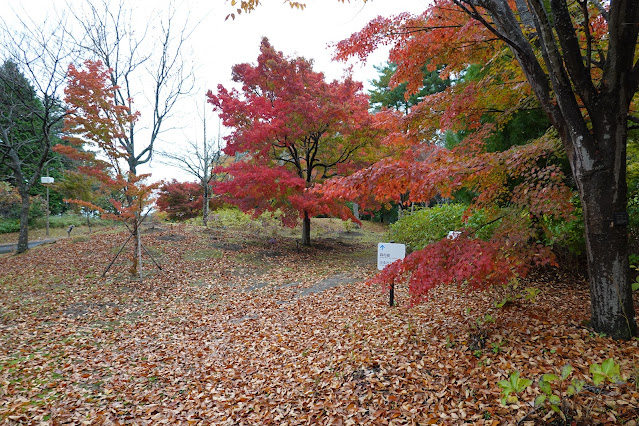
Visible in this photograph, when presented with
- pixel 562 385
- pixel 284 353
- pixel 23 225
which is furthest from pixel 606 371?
pixel 23 225

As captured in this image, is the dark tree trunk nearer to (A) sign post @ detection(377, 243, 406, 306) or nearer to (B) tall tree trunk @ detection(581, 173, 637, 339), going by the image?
(B) tall tree trunk @ detection(581, 173, 637, 339)

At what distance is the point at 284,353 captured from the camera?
4.30 metres

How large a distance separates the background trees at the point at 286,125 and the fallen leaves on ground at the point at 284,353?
3.18 m

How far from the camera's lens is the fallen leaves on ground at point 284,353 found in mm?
2752

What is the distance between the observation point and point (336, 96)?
9453 mm

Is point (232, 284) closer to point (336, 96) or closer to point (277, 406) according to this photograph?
point (277, 406)

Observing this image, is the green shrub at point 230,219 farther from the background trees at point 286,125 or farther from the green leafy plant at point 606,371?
the green leafy plant at point 606,371

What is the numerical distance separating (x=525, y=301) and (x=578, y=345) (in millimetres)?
1489

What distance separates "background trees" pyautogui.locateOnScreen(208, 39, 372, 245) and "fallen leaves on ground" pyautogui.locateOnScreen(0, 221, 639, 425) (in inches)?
125

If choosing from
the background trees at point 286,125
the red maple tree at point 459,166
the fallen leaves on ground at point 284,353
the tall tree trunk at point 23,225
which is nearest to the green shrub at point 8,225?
the tall tree trunk at point 23,225

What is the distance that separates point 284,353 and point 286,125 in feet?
23.6

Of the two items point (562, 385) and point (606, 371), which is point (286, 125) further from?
point (606, 371)

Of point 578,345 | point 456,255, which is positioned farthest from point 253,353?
point 578,345

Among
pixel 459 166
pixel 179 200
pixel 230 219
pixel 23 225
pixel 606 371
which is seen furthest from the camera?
pixel 179 200
